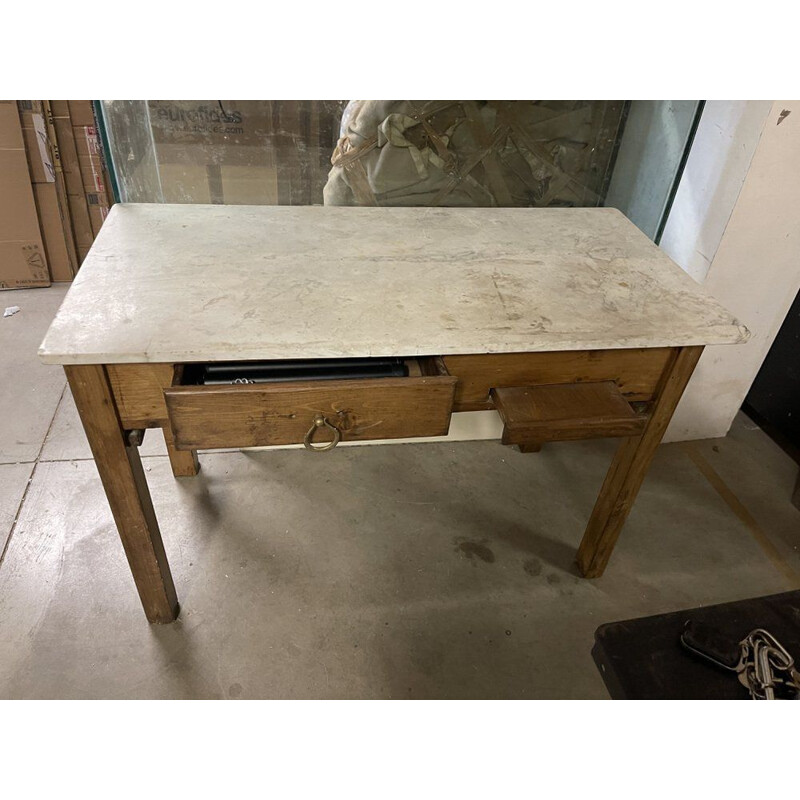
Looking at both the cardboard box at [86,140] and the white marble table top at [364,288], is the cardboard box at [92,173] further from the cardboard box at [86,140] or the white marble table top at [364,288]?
the white marble table top at [364,288]

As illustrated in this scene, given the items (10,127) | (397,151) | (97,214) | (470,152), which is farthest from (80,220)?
(470,152)

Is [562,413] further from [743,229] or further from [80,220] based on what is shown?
[80,220]

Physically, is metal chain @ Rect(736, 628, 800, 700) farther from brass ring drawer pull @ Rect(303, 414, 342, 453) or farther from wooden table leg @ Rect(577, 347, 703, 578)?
brass ring drawer pull @ Rect(303, 414, 342, 453)

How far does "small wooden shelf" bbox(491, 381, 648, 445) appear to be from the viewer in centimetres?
127

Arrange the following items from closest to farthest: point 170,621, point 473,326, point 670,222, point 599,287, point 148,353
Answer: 1. point 148,353
2. point 473,326
3. point 599,287
4. point 170,621
5. point 670,222

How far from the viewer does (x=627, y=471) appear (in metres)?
1.63

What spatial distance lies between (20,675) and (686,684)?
1.50 metres

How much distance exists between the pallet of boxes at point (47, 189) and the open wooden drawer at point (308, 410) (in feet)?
7.83

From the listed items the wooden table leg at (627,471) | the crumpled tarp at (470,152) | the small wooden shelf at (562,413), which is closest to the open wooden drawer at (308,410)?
the small wooden shelf at (562,413)

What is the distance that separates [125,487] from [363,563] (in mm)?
770

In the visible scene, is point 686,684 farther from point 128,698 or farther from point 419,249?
point 128,698

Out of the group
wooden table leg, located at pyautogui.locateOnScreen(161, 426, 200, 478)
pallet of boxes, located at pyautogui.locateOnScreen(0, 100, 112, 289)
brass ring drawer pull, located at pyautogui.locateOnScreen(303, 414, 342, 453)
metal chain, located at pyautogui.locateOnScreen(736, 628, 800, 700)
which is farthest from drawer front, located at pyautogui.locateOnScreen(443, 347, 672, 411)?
pallet of boxes, located at pyautogui.locateOnScreen(0, 100, 112, 289)

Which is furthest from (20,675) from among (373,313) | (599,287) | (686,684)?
(599,287)

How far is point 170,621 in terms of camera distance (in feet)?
5.38
